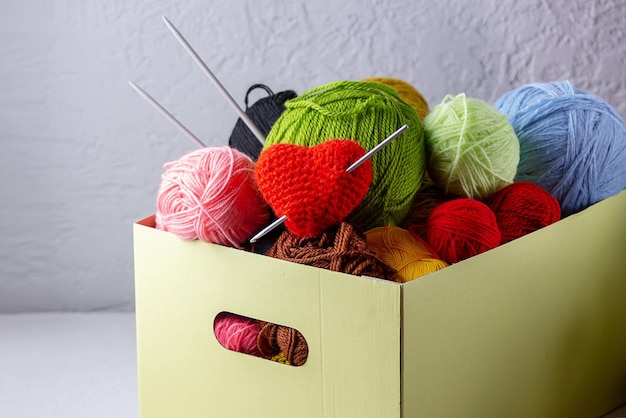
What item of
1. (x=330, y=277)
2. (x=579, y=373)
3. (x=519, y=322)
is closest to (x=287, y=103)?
(x=330, y=277)

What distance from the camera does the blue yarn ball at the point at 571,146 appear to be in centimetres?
111

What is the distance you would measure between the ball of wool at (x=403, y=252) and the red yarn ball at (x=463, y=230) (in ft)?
0.07

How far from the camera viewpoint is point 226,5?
1.57 m

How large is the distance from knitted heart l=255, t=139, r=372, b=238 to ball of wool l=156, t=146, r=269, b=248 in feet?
0.19

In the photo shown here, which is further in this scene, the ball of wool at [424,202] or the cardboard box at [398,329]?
the ball of wool at [424,202]

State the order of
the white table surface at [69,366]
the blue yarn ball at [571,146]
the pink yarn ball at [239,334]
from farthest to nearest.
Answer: the white table surface at [69,366]
the blue yarn ball at [571,146]
the pink yarn ball at [239,334]

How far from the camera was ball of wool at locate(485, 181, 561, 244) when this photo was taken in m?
1.03

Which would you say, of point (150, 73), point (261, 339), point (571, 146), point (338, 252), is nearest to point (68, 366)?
point (150, 73)

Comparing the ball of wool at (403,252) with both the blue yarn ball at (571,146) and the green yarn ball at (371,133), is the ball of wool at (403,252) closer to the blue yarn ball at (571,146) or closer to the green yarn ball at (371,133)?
the green yarn ball at (371,133)

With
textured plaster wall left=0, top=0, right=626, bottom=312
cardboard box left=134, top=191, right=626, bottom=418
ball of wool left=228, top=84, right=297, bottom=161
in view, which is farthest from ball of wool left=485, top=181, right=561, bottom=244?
textured plaster wall left=0, top=0, right=626, bottom=312

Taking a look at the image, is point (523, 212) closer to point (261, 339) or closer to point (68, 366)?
point (261, 339)

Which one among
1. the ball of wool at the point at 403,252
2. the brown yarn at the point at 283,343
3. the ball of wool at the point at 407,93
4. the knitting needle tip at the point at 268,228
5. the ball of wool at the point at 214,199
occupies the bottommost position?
the brown yarn at the point at 283,343

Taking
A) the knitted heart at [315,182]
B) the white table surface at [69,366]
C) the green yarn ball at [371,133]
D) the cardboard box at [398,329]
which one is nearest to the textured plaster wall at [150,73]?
the white table surface at [69,366]

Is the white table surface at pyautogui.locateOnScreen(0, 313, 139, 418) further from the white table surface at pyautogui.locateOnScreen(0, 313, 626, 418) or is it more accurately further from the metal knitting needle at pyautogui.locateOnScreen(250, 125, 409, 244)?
the metal knitting needle at pyautogui.locateOnScreen(250, 125, 409, 244)
